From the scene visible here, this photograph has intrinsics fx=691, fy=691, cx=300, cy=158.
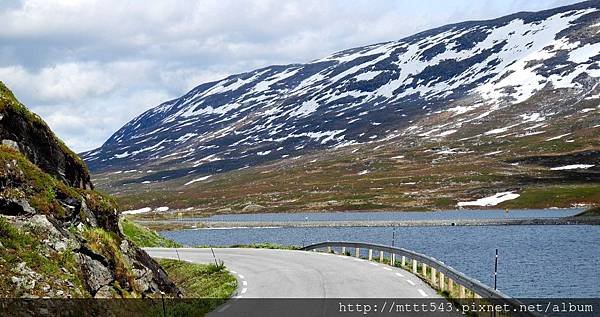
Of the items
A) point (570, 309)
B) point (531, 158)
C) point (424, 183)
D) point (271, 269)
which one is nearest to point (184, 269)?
point (271, 269)

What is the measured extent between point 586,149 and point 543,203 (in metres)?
48.1

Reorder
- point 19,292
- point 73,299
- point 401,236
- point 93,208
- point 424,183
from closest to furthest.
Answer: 1. point 19,292
2. point 73,299
3. point 93,208
4. point 401,236
5. point 424,183

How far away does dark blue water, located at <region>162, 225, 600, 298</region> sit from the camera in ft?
137

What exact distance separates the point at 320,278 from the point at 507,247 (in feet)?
139

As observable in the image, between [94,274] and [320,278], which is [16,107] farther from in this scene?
[320,278]

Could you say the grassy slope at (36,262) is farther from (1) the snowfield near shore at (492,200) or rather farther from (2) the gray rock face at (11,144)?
(1) the snowfield near shore at (492,200)

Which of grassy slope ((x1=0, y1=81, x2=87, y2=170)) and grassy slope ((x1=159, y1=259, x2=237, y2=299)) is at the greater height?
grassy slope ((x1=0, y1=81, x2=87, y2=170))

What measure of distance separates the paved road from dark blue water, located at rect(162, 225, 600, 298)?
9.60m

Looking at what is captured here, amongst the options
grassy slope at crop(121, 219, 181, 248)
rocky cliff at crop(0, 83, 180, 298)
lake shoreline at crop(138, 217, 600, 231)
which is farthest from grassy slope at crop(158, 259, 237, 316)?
lake shoreline at crop(138, 217, 600, 231)

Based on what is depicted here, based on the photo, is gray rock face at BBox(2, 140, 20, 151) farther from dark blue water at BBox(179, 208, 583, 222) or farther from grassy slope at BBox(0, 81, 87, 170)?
dark blue water at BBox(179, 208, 583, 222)

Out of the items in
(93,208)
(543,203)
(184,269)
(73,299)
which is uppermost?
(93,208)

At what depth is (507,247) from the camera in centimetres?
6850

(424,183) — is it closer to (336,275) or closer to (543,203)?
(543,203)

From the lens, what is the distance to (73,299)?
17.5 meters
